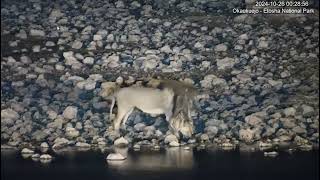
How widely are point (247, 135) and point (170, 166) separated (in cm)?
221

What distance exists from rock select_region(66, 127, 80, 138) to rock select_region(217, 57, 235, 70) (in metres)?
4.26

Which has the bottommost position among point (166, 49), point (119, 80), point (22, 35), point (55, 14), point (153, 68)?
point (119, 80)

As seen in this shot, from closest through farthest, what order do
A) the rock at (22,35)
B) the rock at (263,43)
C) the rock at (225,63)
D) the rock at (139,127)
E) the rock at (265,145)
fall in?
the rock at (265,145) < the rock at (139,127) < the rock at (225,63) < the rock at (263,43) < the rock at (22,35)

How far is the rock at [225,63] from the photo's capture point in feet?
63.2

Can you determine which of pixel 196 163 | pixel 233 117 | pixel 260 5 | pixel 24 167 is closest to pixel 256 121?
pixel 233 117

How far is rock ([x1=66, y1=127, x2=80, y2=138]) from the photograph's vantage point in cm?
1645

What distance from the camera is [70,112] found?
17172mm

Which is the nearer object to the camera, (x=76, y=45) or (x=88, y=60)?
(x=88, y=60)

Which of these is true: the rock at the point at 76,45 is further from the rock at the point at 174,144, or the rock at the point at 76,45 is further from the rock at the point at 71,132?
the rock at the point at 174,144

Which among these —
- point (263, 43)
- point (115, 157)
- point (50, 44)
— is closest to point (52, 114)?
point (115, 157)

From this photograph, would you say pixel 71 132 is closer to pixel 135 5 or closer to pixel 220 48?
pixel 220 48

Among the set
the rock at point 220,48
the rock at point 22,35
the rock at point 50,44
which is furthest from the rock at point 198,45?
the rock at point 22,35

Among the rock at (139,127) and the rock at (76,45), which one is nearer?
the rock at (139,127)
